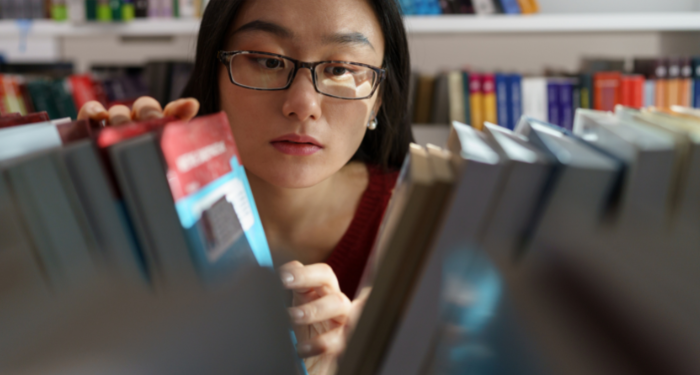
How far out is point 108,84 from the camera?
2111 mm

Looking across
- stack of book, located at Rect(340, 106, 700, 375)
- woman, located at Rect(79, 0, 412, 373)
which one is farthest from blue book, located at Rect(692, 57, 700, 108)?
stack of book, located at Rect(340, 106, 700, 375)

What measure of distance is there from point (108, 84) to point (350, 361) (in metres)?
2.15

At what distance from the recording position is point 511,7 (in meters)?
1.91

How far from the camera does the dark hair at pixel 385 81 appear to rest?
93 centimetres

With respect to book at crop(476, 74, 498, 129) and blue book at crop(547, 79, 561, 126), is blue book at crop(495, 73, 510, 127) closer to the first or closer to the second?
book at crop(476, 74, 498, 129)

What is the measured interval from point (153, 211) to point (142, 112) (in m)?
0.38

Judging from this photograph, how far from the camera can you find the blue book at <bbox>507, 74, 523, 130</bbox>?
6.41 ft

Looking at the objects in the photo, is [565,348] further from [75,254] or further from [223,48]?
[223,48]

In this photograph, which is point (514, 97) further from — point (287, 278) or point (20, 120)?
point (20, 120)

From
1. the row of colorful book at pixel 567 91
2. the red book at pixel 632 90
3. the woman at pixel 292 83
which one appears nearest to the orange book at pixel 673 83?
the row of colorful book at pixel 567 91

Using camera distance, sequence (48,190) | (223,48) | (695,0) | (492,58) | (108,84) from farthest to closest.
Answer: (492,58)
(695,0)
(108,84)
(223,48)
(48,190)

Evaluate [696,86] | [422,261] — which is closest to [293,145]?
[422,261]

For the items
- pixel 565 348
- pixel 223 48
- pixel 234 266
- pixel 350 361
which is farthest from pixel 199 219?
pixel 223 48

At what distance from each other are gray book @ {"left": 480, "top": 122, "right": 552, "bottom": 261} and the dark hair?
0.73 metres
